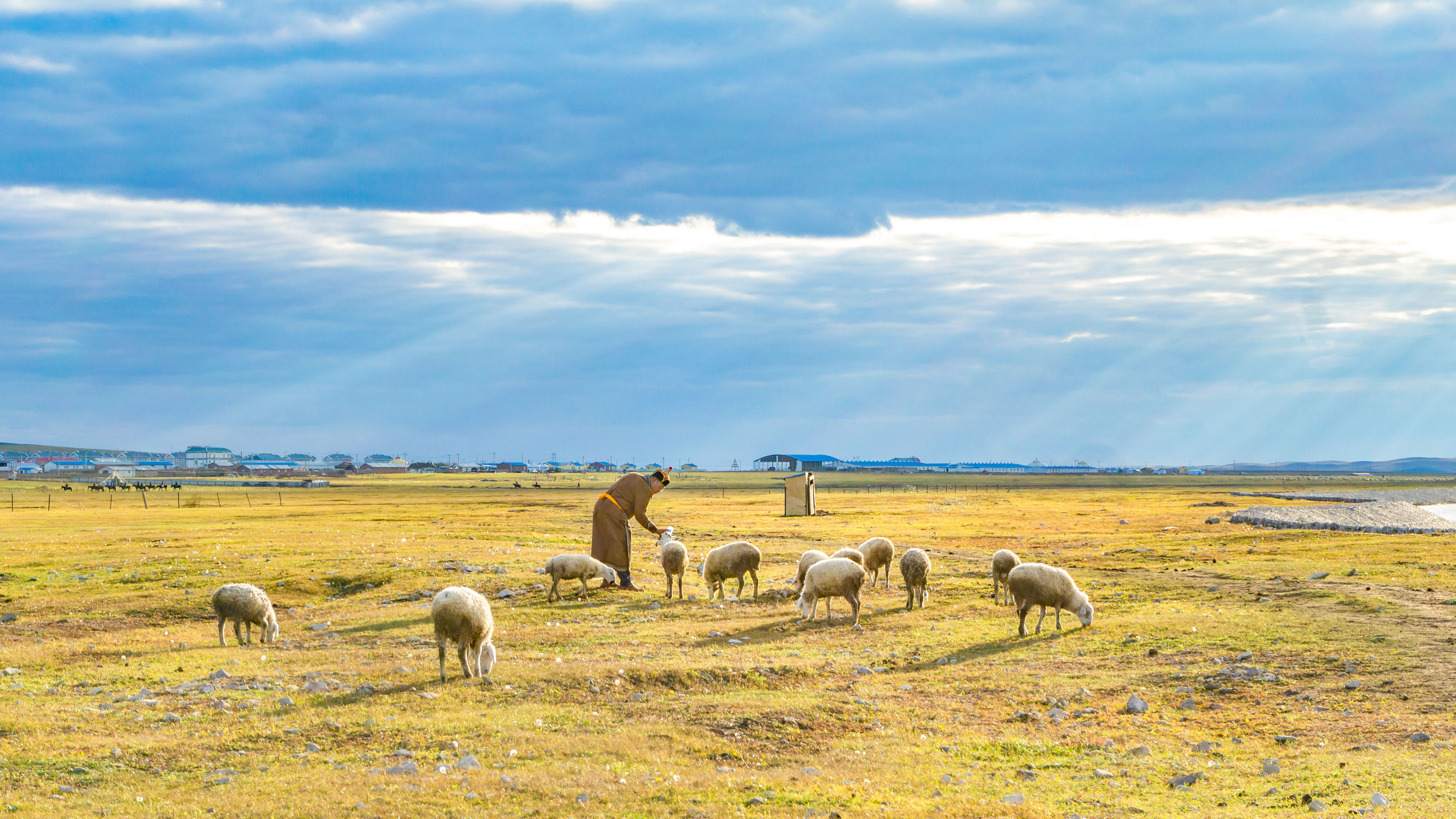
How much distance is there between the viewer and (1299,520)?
184 ft

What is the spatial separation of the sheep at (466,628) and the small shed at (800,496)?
53901 millimetres

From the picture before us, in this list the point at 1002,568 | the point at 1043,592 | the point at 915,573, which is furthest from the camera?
the point at 1002,568

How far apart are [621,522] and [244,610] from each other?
1068 cm

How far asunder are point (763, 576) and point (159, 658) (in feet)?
60.3

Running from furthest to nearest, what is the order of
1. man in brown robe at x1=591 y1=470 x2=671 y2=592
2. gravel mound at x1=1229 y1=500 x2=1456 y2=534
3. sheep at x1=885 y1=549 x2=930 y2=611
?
gravel mound at x1=1229 y1=500 x2=1456 y2=534, man in brown robe at x1=591 y1=470 x2=671 y2=592, sheep at x1=885 y1=549 x2=930 y2=611

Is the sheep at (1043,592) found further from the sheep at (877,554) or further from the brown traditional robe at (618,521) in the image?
the brown traditional robe at (618,521)

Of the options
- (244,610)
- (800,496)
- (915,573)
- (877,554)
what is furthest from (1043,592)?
(800,496)

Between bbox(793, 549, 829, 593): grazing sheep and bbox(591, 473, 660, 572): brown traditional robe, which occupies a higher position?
bbox(591, 473, 660, 572): brown traditional robe

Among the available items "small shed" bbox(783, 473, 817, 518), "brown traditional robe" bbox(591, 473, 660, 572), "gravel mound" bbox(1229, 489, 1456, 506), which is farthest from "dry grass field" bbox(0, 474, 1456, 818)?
"gravel mound" bbox(1229, 489, 1456, 506)

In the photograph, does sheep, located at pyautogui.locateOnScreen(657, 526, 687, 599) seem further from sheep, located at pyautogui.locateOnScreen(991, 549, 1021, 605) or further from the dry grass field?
sheep, located at pyautogui.locateOnScreen(991, 549, 1021, 605)

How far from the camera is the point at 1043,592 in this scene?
22422 mm

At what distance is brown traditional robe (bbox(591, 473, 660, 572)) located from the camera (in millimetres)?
29250

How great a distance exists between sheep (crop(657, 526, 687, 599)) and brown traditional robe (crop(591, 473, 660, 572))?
1423 mm

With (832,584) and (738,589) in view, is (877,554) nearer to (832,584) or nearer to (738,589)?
(738,589)
